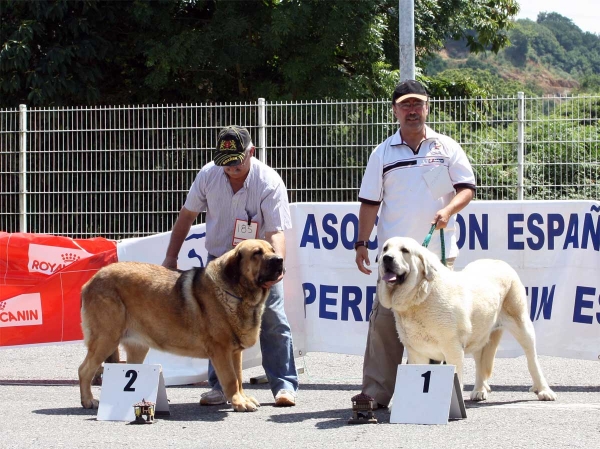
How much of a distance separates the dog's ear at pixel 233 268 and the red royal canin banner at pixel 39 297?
2.35m

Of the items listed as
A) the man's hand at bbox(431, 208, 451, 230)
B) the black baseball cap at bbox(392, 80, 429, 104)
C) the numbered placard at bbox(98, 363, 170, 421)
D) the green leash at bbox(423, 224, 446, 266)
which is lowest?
the numbered placard at bbox(98, 363, 170, 421)

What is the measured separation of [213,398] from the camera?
6805 mm

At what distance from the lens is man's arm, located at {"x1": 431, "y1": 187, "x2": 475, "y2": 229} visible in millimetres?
6152

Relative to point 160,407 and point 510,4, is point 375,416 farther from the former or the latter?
point 510,4

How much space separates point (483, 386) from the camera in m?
6.92

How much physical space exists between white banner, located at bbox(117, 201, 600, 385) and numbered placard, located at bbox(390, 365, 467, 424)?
2.22 meters

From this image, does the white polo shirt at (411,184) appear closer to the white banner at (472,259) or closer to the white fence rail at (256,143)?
the white banner at (472,259)

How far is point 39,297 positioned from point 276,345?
2706mm

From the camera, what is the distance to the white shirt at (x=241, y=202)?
6824mm

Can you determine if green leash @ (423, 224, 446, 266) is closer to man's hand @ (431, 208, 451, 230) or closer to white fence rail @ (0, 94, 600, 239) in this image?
man's hand @ (431, 208, 451, 230)

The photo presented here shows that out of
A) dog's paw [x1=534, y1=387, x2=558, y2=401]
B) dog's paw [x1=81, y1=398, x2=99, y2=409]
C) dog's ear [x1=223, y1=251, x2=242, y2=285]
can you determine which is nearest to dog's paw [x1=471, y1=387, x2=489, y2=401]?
dog's paw [x1=534, y1=387, x2=558, y2=401]

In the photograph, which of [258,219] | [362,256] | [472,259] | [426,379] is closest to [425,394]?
[426,379]

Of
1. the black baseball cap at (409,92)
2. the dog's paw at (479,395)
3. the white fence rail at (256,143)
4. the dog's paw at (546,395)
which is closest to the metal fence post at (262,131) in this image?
the white fence rail at (256,143)

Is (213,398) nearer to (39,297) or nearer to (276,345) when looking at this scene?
(276,345)
